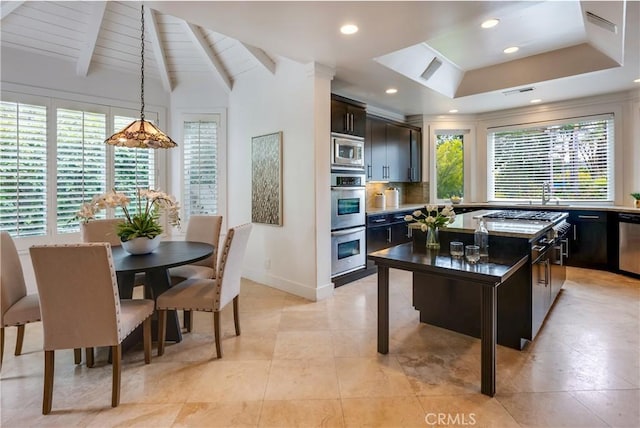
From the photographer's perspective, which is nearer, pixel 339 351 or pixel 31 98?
pixel 339 351

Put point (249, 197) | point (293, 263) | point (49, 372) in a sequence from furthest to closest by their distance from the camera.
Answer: point (249, 197) → point (293, 263) → point (49, 372)

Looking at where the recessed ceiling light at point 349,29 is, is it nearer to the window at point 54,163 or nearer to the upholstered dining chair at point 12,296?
the upholstered dining chair at point 12,296

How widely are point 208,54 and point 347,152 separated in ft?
7.37

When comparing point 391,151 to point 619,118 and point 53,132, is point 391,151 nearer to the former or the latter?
point 619,118

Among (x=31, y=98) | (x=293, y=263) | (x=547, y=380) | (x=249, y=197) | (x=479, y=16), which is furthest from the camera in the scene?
(x=249, y=197)

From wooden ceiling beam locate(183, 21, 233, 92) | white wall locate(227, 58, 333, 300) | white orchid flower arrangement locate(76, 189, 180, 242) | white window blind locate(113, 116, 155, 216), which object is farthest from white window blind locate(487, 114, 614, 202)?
white window blind locate(113, 116, 155, 216)

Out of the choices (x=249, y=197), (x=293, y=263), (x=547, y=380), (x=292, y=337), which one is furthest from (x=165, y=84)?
(x=547, y=380)

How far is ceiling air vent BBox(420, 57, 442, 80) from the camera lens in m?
4.31

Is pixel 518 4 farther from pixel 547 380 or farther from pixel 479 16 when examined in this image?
pixel 547 380

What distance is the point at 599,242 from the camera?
486 centimetres

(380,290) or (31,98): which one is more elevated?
(31,98)

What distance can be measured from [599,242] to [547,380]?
3.76 meters

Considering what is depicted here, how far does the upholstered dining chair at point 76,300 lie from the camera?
1.88 metres

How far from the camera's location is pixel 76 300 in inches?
76.4
